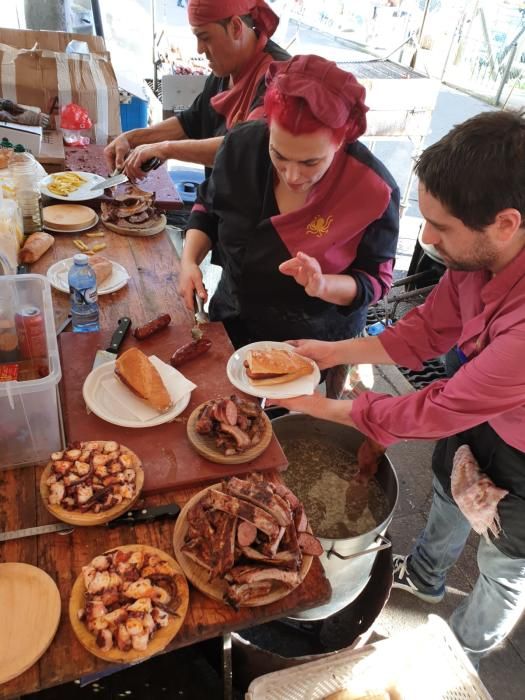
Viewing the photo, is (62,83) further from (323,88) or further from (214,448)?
(214,448)

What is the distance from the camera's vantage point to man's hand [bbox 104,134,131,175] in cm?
355

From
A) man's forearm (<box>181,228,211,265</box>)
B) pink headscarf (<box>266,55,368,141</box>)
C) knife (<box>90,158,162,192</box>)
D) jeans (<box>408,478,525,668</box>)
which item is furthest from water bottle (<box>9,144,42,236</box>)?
jeans (<box>408,478,525,668</box>)

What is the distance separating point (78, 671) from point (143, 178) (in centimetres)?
307

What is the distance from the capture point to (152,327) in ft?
7.58

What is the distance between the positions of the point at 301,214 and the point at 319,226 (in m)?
0.10

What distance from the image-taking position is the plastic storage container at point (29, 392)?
5.21ft

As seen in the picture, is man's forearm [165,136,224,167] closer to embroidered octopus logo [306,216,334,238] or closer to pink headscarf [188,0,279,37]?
pink headscarf [188,0,279,37]

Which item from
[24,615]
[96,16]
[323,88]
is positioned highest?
[323,88]

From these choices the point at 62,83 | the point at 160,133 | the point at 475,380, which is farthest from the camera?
the point at 62,83

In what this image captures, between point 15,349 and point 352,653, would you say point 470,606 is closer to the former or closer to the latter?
point 352,653

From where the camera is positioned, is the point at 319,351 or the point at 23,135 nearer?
the point at 319,351

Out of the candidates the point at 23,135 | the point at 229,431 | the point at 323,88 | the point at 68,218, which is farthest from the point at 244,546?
the point at 23,135

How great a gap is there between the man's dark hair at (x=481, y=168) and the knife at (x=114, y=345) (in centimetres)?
138

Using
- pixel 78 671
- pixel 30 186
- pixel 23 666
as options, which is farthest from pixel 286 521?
pixel 30 186
